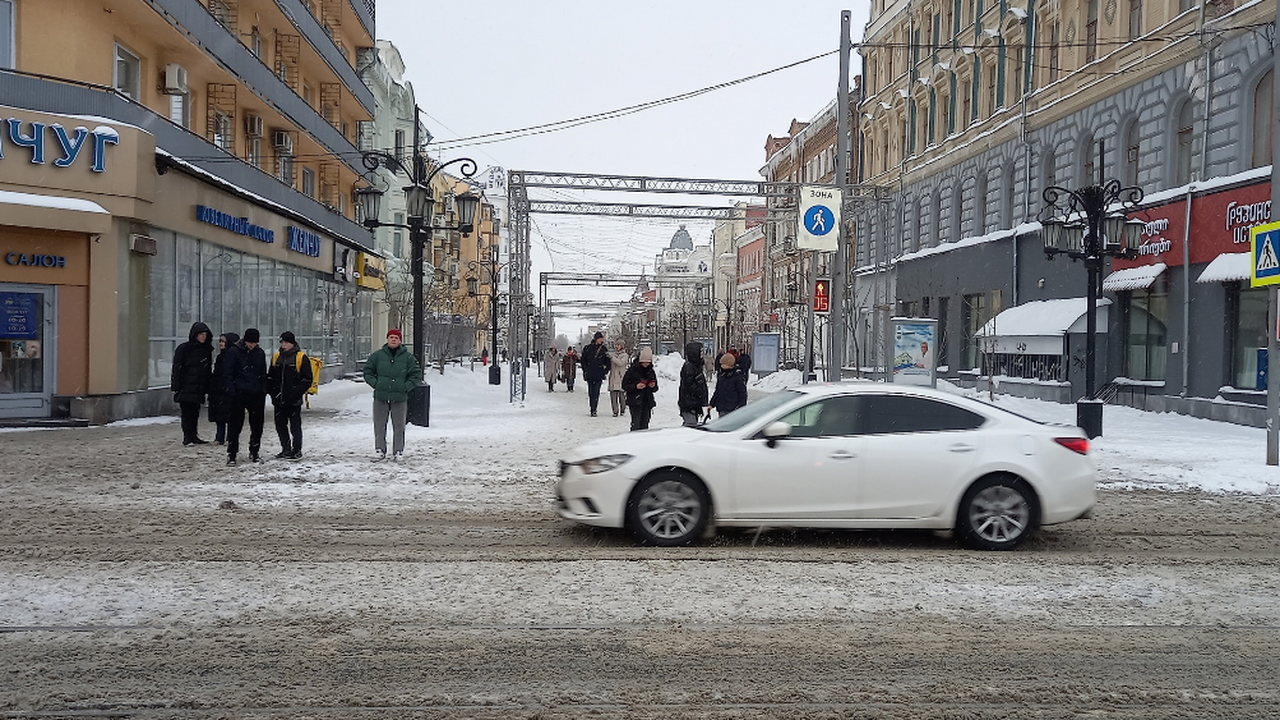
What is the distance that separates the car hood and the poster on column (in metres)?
18.0

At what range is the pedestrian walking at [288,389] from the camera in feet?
44.4

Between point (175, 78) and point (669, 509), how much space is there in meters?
17.9

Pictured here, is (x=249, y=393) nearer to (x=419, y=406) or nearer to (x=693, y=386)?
(x=419, y=406)

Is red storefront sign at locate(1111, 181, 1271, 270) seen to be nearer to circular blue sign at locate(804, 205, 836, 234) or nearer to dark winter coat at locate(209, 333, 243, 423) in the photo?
circular blue sign at locate(804, 205, 836, 234)

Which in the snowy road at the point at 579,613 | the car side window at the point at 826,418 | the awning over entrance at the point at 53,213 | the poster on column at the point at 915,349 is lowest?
the snowy road at the point at 579,613


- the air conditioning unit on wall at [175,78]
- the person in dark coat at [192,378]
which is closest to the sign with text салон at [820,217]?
the person in dark coat at [192,378]

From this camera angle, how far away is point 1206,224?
2183 cm

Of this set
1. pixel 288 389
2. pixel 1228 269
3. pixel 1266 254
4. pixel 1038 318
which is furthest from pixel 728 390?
pixel 1038 318

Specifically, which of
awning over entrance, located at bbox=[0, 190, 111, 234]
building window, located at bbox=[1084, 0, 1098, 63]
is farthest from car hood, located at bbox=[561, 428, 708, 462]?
building window, located at bbox=[1084, 0, 1098, 63]

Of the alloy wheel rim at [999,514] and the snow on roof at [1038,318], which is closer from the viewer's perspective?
the alloy wheel rim at [999,514]

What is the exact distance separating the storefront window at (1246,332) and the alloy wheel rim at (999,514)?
48.6ft

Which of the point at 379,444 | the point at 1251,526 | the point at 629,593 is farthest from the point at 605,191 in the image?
the point at 629,593

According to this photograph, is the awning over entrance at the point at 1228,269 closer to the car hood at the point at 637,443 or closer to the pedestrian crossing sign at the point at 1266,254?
the pedestrian crossing sign at the point at 1266,254

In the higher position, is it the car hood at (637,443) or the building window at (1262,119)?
the building window at (1262,119)
